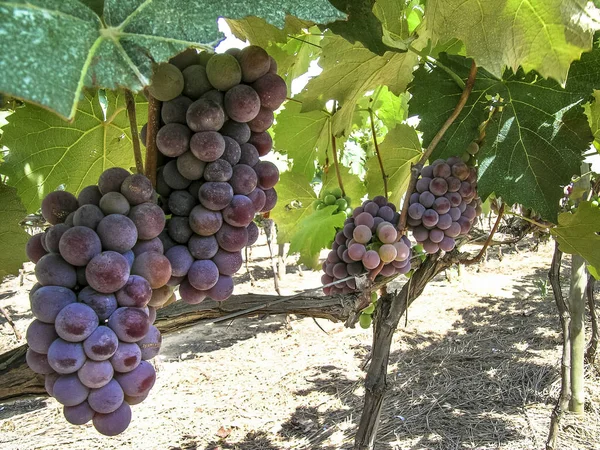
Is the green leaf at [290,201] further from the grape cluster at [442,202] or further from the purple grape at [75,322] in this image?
the purple grape at [75,322]

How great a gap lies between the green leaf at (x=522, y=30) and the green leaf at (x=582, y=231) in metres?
0.82

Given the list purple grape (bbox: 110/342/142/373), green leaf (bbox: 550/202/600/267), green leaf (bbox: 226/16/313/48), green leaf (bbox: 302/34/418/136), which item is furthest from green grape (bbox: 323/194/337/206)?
purple grape (bbox: 110/342/142/373)

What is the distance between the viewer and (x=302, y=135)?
1850 mm

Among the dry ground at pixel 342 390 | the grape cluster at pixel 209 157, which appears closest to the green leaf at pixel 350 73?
the grape cluster at pixel 209 157

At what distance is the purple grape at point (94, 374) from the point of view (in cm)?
52

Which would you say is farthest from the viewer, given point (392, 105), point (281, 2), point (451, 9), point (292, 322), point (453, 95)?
point (292, 322)

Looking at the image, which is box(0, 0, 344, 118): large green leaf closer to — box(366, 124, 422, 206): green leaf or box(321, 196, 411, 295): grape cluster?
box(321, 196, 411, 295): grape cluster

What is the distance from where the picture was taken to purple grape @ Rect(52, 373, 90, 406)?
52 cm

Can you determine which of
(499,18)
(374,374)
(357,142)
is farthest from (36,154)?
(357,142)

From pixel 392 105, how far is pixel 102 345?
2033 millimetres

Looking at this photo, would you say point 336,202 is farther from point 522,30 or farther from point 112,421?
point 112,421

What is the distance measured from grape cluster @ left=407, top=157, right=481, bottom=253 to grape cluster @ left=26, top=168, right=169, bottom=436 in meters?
0.88

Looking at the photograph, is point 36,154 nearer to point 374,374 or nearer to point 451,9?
point 451,9

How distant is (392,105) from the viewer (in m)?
2.30
